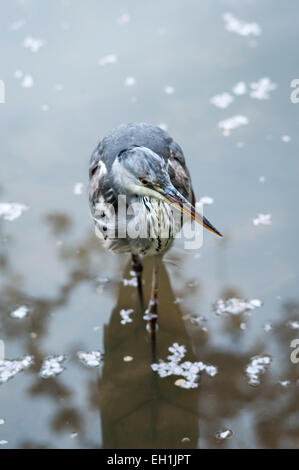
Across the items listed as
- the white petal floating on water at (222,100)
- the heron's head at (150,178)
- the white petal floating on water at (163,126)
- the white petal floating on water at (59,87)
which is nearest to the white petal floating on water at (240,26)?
the white petal floating on water at (222,100)

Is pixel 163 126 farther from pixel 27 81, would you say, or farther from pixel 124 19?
pixel 124 19

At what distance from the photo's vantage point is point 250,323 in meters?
5.22

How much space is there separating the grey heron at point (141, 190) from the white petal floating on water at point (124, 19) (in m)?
3.87

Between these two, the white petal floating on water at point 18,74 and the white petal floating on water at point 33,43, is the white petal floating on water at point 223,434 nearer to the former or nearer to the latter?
the white petal floating on water at point 18,74

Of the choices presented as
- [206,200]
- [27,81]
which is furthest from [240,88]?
[27,81]

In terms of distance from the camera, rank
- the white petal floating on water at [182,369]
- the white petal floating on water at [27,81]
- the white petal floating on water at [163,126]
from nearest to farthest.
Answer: the white petal floating on water at [182,369] < the white petal floating on water at [163,126] < the white petal floating on water at [27,81]

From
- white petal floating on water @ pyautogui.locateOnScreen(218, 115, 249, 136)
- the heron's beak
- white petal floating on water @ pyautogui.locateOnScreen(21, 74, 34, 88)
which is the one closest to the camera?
the heron's beak

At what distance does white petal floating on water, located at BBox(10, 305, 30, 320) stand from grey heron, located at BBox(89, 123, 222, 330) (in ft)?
3.31

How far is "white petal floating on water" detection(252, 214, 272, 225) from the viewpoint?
19.6 feet

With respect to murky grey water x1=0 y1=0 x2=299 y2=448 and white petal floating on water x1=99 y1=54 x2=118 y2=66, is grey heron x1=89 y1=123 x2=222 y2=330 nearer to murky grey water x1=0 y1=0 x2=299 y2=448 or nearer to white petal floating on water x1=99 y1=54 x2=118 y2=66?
murky grey water x1=0 y1=0 x2=299 y2=448

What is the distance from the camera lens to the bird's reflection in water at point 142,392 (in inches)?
181

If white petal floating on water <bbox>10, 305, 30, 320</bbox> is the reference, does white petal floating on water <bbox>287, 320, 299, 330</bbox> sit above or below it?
below

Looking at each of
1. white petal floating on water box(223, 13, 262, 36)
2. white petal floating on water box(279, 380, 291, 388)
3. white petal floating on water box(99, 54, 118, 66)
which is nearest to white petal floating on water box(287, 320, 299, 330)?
white petal floating on water box(279, 380, 291, 388)

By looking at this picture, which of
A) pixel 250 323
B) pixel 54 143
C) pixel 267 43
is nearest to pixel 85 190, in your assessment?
pixel 54 143
